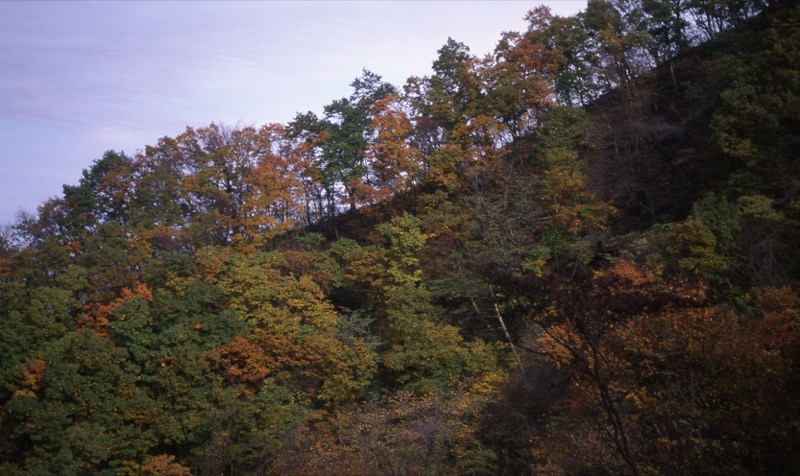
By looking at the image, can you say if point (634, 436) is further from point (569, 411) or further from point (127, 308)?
point (127, 308)

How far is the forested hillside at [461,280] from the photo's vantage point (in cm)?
1066

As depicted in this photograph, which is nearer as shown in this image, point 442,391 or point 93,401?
point 93,401

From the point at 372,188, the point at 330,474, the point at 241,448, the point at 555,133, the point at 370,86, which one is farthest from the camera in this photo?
the point at 370,86

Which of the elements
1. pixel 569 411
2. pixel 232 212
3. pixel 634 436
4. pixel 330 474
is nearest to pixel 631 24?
pixel 232 212

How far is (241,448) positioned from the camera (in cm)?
1695

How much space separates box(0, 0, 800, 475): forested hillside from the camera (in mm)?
10656

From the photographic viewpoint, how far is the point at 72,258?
77.5ft

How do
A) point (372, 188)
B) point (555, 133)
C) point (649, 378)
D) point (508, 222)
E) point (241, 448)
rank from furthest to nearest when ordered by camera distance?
point (372, 188), point (555, 133), point (508, 222), point (241, 448), point (649, 378)

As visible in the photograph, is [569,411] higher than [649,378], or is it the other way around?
[649,378]

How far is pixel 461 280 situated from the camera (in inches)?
880

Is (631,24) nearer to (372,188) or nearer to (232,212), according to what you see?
(372,188)

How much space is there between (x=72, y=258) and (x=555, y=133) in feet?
67.1

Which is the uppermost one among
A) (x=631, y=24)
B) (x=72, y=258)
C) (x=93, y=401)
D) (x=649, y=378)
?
(x=631, y=24)

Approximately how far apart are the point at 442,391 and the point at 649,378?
9034 mm
